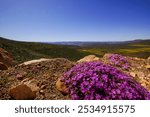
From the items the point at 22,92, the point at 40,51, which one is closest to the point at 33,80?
the point at 22,92

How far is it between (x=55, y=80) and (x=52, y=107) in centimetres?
283

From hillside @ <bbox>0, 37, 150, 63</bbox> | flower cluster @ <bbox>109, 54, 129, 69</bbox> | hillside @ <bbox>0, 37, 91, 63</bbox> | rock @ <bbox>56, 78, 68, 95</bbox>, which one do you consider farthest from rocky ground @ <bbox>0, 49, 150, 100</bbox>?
hillside @ <bbox>0, 37, 91, 63</bbox>

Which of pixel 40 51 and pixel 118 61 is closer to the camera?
pixel 118 61

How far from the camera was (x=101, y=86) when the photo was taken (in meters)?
7.68

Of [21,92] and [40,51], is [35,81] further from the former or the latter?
[40,51]

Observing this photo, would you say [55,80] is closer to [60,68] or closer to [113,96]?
[60,68]

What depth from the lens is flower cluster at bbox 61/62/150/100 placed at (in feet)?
24.7

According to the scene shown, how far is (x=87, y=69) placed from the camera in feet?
27.6

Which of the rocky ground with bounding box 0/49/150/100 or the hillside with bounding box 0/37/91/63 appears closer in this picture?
the rocky ground with bounding box 0/49/150/100

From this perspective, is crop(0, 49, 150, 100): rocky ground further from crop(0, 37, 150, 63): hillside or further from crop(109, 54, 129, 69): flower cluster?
crop(0, 37, 150, 63): hillside

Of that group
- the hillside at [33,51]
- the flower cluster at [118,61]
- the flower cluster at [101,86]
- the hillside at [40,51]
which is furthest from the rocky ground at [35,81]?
the hillside at [33,51]

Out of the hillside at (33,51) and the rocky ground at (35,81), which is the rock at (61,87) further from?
the hillside at (33,51)

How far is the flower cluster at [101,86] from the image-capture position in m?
7.54

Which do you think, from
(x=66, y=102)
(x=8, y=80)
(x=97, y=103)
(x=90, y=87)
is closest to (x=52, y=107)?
(x=66, y=102)
